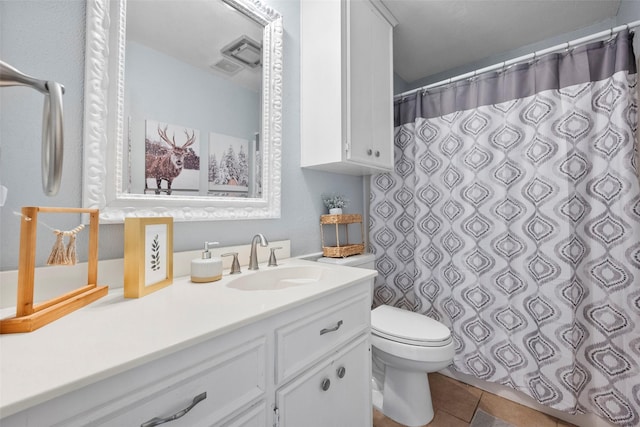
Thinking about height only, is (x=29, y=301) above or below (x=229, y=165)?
below

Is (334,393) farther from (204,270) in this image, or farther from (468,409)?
(468,409)

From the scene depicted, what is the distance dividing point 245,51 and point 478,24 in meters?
1.57

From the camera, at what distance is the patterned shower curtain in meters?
1.30

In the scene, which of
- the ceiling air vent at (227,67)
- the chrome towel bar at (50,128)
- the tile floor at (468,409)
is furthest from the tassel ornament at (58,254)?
the tile floor at (468,409)

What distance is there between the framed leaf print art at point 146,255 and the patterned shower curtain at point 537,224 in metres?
1.51

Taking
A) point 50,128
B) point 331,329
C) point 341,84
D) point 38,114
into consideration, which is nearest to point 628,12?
point 341,84

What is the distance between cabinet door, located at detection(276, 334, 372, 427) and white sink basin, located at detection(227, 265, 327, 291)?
313mm

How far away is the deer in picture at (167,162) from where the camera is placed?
101 centimetres

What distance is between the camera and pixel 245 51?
1.31m

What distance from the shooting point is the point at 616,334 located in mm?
1315

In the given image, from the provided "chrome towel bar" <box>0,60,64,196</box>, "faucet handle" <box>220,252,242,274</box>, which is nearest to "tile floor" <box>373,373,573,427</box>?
"faucet handle" <box>220,252,242,274</box>

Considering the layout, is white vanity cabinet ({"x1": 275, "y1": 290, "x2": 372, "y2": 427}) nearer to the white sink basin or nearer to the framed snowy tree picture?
the white sink basin

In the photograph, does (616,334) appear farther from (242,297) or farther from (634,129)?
(242,297)

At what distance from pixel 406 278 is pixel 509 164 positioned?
0.96 meters
